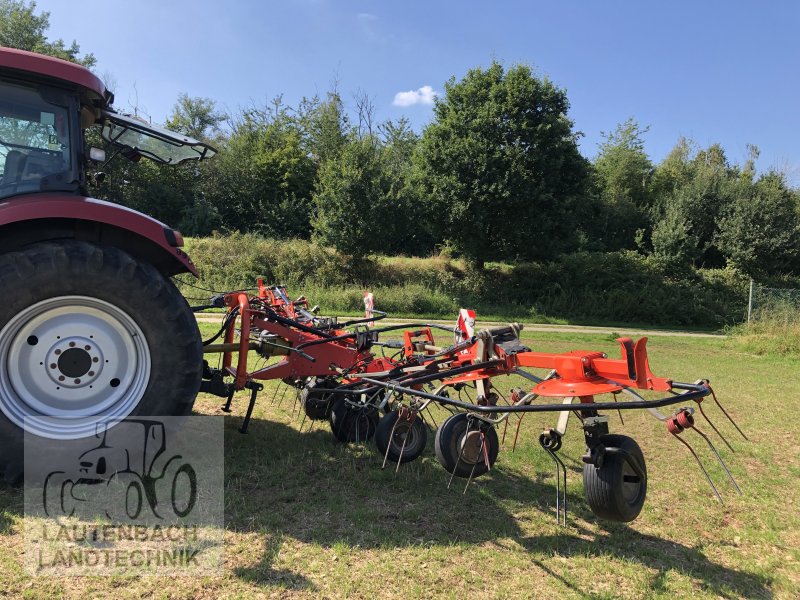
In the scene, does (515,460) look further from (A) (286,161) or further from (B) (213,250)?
(A) (286,161)

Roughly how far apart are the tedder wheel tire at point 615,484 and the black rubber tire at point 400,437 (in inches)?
54.3

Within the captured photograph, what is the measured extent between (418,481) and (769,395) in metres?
6.18

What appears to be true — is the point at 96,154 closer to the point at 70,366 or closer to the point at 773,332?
the point at 70,366

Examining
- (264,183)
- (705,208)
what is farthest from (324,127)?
(705,208)

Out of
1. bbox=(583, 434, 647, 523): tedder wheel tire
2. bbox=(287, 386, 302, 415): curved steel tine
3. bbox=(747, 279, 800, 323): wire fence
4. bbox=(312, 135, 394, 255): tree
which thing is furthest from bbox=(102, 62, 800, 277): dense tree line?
bbox=(583, 434, 647, 523): tedder wheel tire

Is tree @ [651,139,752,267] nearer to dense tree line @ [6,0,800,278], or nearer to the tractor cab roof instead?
dense tree line @ [6,0,800,278]

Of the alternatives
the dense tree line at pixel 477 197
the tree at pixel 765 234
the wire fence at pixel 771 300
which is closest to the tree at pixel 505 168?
the dense tree line at pixel 477 197

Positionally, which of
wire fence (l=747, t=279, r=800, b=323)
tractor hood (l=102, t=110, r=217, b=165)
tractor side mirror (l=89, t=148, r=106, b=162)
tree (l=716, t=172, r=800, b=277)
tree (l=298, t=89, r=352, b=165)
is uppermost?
tree (l=298, t=89, r=352, b=165)

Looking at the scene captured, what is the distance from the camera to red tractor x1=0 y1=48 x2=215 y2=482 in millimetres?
2912

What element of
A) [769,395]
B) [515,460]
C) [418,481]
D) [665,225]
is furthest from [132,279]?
[665,225]

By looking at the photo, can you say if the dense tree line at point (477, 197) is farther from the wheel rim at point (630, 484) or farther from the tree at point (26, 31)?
the wheel rim at point (630, 484)

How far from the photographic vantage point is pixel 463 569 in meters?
2.55

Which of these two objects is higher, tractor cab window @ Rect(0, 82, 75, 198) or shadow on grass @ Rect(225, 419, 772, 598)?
tractor cab window @ Rect(0, 82, 75, 198)

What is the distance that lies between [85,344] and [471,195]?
16285mm
